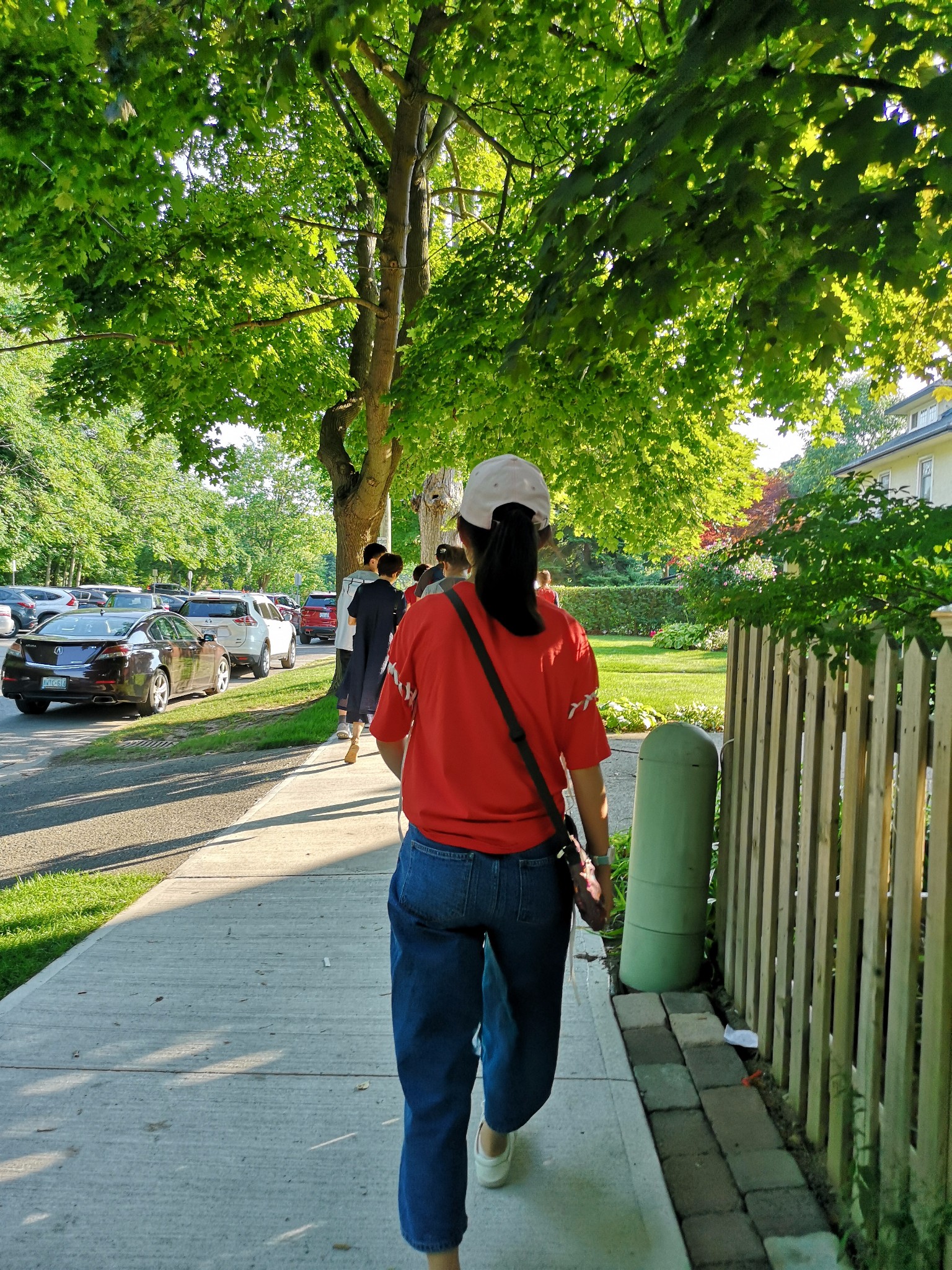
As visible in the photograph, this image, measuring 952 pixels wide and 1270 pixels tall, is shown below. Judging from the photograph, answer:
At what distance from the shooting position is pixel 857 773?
2619 mm

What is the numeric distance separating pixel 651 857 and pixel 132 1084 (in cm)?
208

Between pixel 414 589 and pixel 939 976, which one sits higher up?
pixel 414 589

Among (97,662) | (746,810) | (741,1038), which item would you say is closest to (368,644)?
(746,810)

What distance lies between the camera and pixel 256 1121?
297 centimetres

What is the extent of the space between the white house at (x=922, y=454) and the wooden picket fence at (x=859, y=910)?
24.5m

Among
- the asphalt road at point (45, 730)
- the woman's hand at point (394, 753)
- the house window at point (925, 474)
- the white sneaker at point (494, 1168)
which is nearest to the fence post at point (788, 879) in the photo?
the white sneaker at point (494, 1168)

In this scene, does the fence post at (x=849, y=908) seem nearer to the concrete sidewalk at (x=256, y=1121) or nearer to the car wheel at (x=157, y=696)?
the concrete sidewalk at (x=256, y=1121)

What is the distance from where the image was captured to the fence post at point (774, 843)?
3303mm

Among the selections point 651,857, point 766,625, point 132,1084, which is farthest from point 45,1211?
point 766,625

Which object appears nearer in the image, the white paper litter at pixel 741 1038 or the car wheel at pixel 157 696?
the white paper litter at pixel 741 1038

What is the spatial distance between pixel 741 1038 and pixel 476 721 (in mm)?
2034

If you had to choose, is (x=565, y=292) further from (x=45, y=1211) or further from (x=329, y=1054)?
(x=45, y=1211)

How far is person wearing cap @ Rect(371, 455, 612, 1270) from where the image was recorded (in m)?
2.19

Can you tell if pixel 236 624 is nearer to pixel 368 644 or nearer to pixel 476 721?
pixel 368 644
